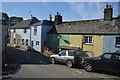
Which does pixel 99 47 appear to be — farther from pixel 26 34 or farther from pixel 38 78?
pixel 26 34

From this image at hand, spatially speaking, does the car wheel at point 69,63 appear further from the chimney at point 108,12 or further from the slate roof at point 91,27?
the chimney at point 108,12

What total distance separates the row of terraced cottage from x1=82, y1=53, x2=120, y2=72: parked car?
19.3ft

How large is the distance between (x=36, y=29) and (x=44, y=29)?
2.39 meters

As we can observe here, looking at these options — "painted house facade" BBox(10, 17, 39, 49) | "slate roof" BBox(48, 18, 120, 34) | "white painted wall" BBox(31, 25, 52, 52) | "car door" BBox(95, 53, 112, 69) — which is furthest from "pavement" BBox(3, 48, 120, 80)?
"painted house facade" BBox(10, 17, 39, 49)

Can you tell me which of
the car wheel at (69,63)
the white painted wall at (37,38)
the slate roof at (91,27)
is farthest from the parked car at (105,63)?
the white painted wall at (37,38)

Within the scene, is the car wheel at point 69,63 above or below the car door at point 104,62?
below

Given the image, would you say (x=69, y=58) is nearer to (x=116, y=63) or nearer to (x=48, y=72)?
(x=48, y=72)

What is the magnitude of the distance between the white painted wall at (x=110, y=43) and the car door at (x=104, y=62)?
19.2ft

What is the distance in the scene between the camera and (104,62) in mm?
10586

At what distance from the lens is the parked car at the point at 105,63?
10.1m

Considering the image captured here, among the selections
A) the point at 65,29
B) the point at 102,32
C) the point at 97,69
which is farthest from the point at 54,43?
the point at 97,69

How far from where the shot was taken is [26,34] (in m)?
30.2

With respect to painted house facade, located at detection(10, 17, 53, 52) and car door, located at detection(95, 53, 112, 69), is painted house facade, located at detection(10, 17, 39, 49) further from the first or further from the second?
car door, located at detection(95, 53, 112, 69)

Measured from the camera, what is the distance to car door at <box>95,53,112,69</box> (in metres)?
10.4
